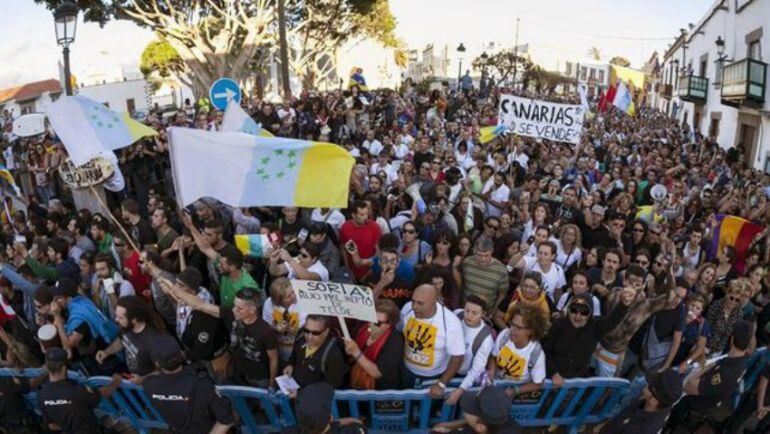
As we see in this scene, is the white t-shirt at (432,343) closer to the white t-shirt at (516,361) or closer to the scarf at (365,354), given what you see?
the scarf at (365,354)

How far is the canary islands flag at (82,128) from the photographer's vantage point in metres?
5.51

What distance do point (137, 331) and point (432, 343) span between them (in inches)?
86.9

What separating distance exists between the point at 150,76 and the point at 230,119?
199ft

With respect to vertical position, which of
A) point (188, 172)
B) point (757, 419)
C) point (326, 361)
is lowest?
point (757, 419)

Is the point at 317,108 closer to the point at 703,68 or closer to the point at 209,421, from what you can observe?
the point at 209,421

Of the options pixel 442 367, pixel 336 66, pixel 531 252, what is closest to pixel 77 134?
pixel 442 367

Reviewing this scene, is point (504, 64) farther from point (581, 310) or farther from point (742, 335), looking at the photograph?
point (742, 335)

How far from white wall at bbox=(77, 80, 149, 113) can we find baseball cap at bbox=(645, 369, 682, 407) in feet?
216

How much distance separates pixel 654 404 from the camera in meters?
3.55

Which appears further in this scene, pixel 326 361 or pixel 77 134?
pixel 77 134

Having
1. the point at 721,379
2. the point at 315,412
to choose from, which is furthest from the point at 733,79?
the point at 315,412

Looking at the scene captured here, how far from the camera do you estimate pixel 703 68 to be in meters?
27.5

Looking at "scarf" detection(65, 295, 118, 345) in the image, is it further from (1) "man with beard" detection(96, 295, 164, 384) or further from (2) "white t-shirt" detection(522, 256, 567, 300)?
(2) "white t-shirt" detection(522, 256, 567, 300)

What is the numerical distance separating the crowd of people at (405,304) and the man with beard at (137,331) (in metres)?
0.02
